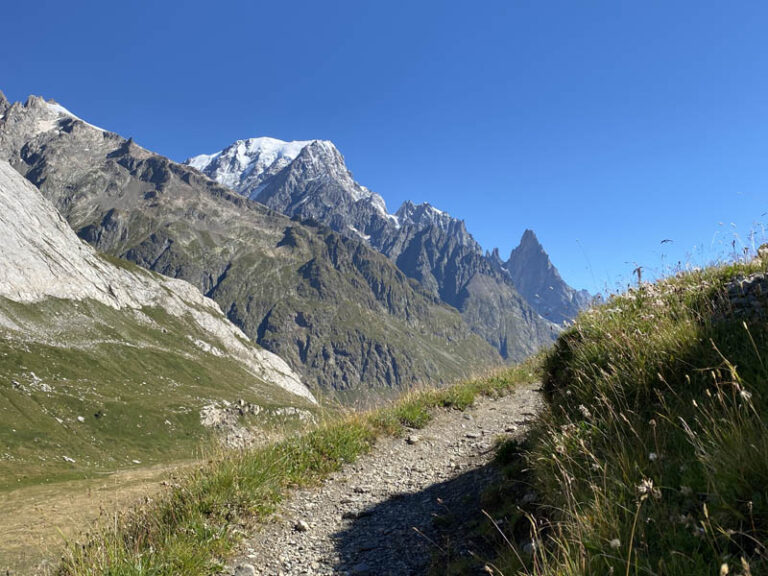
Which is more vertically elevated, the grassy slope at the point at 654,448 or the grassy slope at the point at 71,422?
the grassy slope at the point at 654,448

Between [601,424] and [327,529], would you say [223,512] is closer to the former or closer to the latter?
[327,529]

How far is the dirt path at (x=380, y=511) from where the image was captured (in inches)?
246

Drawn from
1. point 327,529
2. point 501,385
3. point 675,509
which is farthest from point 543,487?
point 501,385

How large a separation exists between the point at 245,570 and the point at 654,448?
5429 millimetres

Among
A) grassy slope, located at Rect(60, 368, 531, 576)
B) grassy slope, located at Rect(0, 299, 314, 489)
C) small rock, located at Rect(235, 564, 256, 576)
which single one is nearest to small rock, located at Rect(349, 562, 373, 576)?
small rock, located at Rect(235, 564, 256, 576)

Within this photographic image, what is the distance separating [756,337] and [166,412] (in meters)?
209

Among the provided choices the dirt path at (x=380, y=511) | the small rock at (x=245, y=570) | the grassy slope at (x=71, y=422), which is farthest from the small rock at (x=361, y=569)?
the grassy slope at (x=71, y=422)

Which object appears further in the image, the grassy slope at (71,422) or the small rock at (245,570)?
the grassy slope at (71,422)

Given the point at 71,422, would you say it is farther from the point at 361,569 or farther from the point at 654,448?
the point at 654,448

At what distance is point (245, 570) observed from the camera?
19.5 ft

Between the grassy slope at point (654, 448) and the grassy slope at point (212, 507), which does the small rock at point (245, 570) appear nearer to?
the grassy slope at point (212, 507)

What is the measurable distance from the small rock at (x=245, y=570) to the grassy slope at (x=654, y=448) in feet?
9.28

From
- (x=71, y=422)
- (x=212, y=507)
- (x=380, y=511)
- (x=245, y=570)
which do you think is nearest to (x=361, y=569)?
(x=245, y=570)

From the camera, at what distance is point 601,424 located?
5395mm
